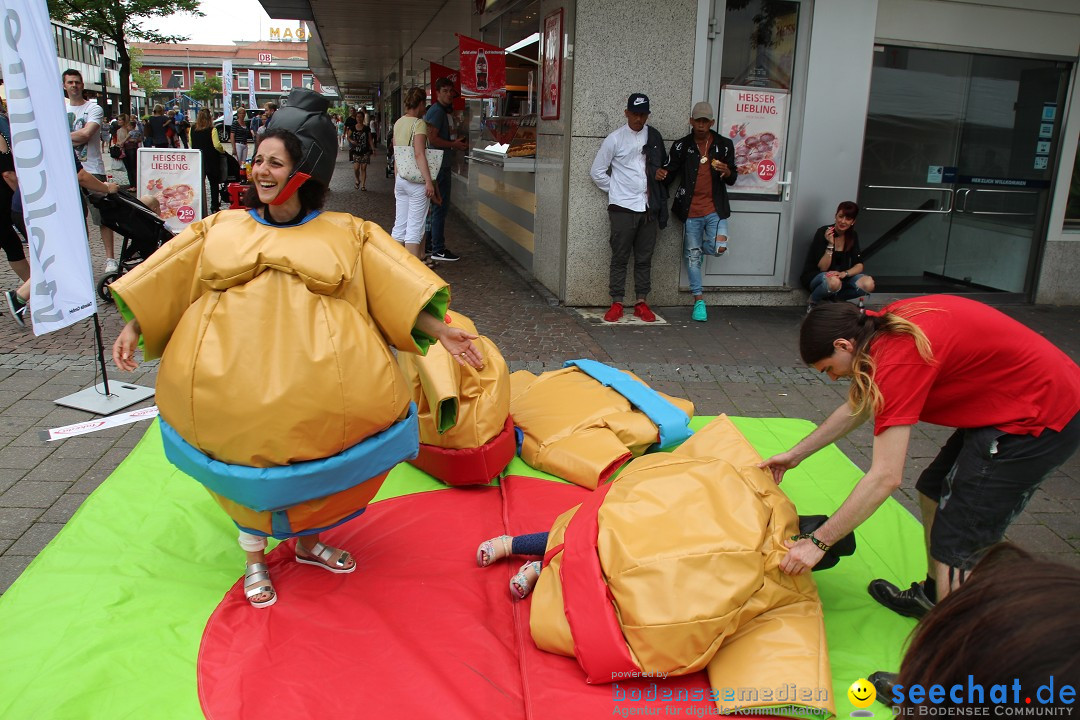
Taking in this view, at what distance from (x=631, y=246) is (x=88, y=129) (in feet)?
17.0

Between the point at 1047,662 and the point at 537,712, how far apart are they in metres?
1.91

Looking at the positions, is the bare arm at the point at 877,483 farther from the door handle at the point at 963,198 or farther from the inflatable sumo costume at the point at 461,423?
the door handle at the point at 963,198

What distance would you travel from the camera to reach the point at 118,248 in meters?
11.1

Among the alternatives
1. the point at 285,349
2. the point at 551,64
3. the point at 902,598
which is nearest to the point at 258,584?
the point at 285,349

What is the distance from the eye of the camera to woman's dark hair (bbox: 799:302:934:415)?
2.56m

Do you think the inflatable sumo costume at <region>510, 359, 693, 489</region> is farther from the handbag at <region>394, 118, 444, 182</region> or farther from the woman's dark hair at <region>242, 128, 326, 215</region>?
the handbag at <region>394, 118, 444, 182</region>

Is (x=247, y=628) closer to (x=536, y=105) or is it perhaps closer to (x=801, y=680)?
(x=801, y=680)

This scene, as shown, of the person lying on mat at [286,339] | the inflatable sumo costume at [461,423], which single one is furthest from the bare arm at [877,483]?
the inflatable sumo costume at [461,423]

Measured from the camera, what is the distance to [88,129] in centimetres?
791

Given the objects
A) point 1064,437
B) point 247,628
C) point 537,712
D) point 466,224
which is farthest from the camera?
point 466,224

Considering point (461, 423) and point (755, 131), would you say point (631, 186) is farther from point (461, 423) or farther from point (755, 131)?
point (461, 423)

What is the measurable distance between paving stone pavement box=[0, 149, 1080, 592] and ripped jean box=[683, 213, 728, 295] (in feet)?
1.31

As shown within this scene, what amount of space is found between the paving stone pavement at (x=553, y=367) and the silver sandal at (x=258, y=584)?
3.32ft

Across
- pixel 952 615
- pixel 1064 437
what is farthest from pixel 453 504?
pixel 952 615
